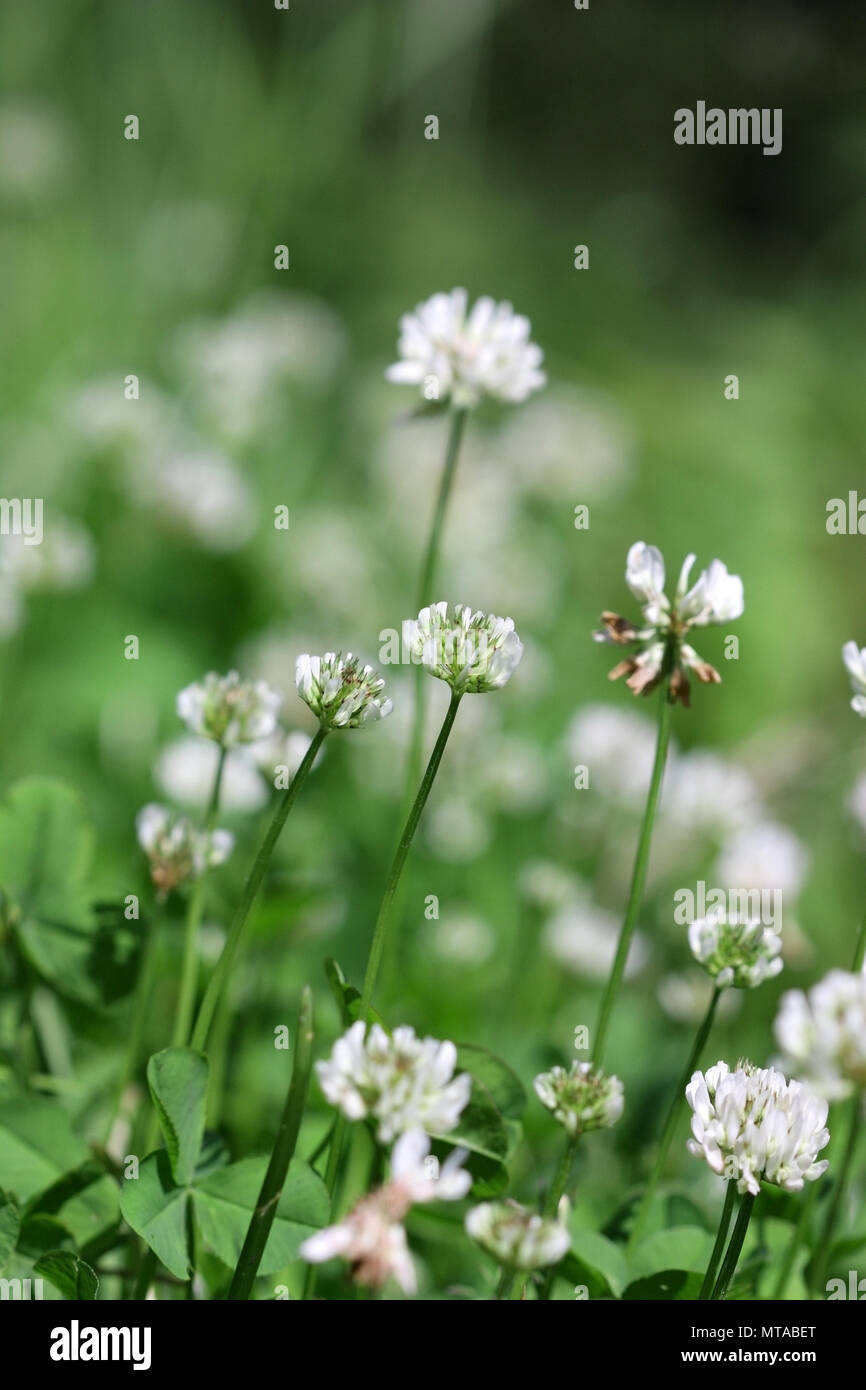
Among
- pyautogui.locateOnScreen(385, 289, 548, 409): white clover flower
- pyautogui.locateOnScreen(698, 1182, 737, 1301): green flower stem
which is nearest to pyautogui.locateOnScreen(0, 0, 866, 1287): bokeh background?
pyautogui.locateOnScreen(698, 1182, 737, 1301): green flower stem

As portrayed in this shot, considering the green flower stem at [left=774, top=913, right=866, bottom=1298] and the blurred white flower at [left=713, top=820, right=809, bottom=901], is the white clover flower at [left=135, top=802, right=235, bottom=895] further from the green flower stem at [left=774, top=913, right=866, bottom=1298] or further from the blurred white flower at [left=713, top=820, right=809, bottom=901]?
the blurred white flower at [left=713, top=820, right=809, bottom=901]

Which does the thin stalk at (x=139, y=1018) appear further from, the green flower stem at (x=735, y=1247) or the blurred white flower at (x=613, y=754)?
the blurred white flower at (x=613, y=754)

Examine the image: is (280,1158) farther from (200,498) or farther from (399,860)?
(200,498)

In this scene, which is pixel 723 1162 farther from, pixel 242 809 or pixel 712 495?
pixel 712 495

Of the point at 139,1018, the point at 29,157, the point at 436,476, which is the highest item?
the point at 29,157

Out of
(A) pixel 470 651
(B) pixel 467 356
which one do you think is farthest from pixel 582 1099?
(B) pixel 467 356

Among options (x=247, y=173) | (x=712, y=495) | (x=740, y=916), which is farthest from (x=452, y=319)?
(x=247, y=173)

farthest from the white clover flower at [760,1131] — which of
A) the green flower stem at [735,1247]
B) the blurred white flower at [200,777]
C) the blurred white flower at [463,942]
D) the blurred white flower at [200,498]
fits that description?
the blurred white flower at [200,498]
